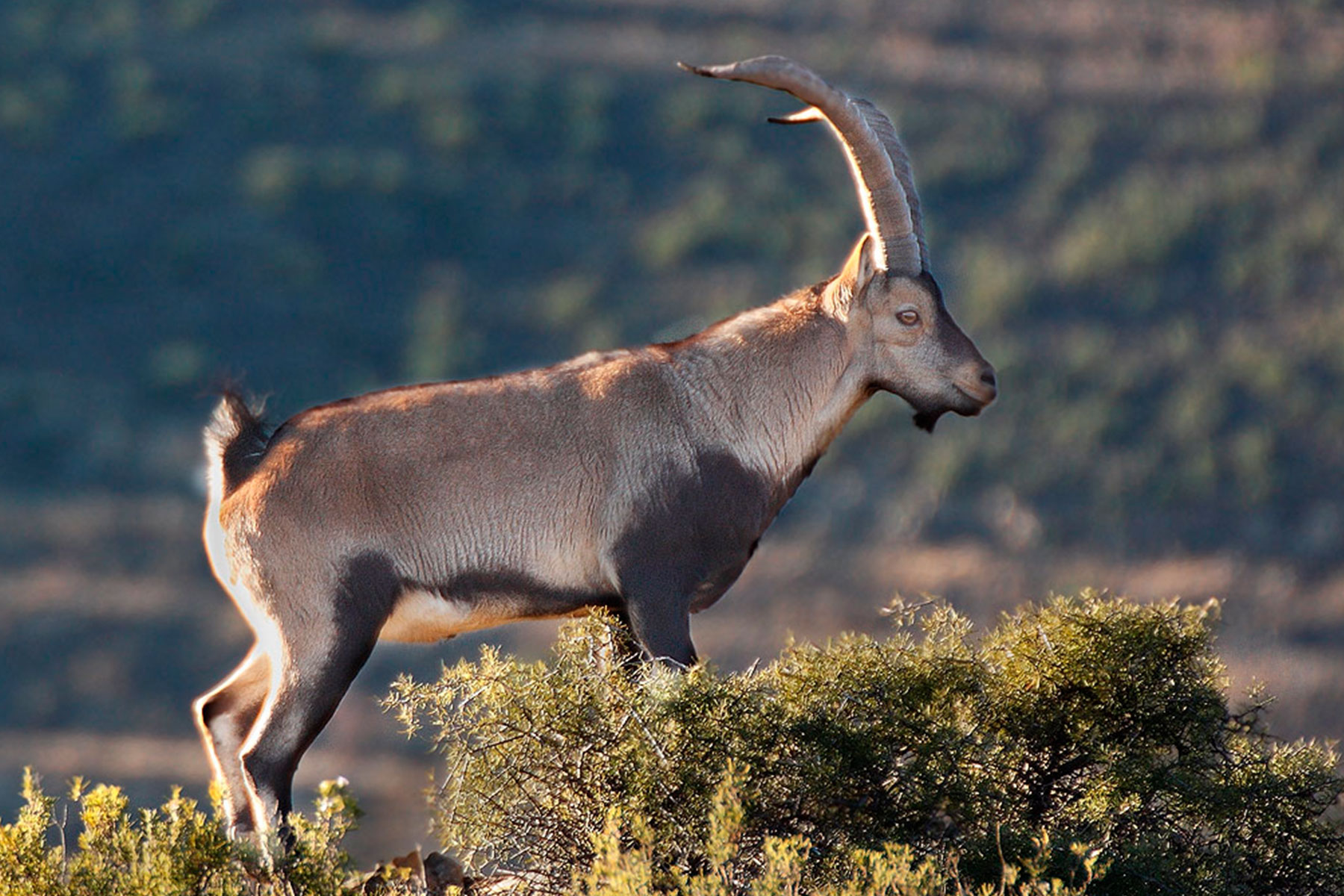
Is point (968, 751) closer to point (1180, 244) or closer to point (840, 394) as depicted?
point (840, 394)

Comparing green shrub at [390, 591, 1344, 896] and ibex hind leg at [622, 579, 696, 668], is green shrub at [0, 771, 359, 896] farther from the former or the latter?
ibex hind leg at [622, 579, 696, 668]

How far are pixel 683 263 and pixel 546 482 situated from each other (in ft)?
77.2

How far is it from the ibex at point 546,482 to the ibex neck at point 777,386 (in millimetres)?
11

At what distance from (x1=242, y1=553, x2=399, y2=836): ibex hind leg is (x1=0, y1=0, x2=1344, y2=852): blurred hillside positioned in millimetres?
13628

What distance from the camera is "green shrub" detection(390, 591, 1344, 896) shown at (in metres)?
6.38

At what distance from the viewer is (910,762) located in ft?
21.8

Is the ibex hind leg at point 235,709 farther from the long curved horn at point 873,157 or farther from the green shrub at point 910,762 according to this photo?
the long curved horn at point 873,157

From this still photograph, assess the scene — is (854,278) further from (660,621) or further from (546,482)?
(660,621)

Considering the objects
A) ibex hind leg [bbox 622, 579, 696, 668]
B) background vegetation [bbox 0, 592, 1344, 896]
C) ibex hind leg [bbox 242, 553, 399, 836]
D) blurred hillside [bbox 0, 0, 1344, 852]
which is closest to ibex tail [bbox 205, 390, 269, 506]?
ibex hind leg [bbox 242, 553, 399, 836]

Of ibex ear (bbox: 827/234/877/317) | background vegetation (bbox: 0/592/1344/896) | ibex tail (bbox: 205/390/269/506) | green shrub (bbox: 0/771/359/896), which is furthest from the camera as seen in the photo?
ibex ear (bbox: 827/234/877/317)

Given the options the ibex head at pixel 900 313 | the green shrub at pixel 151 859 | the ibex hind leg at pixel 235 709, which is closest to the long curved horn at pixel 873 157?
the ibex head at pixel 900 313

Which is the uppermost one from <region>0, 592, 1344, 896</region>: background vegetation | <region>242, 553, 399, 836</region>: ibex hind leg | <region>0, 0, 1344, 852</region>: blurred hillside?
<region>0, 0, 1344, 852</region>: blurred hillside

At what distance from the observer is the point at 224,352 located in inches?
1103

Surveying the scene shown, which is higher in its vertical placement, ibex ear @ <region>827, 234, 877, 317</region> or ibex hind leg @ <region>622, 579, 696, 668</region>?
ibex ear @ <region>827, 234, 877, 317</region>
